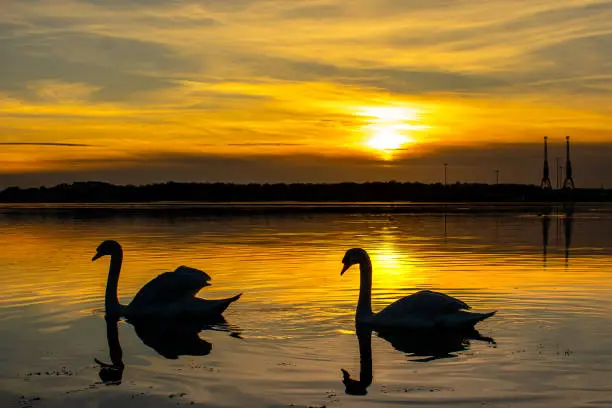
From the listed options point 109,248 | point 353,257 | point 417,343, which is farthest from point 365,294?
point 109,248

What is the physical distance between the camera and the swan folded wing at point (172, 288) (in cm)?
1653

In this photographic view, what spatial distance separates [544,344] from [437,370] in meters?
2.45

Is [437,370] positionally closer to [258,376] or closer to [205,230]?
[258,376]

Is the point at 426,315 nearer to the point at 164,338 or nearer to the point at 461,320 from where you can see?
the point at 461,320

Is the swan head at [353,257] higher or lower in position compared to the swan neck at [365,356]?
higher

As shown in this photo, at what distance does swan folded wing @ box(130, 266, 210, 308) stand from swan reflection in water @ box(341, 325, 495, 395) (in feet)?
10.7

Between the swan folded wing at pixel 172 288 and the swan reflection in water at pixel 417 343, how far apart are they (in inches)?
128

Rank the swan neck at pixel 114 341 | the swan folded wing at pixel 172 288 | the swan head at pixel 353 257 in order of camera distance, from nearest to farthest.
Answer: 1. the swan neck at pixel 114 341
2. the swan head at pixel 353 257
3. the swan folded wing at pixel 172 288

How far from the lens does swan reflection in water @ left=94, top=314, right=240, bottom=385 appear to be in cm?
1219

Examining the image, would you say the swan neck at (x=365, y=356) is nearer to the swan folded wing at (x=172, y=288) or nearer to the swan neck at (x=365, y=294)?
the swan neck at (x=365, y=294)

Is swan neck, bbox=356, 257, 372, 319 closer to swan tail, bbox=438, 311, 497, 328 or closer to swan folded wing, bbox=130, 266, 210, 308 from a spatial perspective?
swan tail, bbox=438, 311, 497, 328

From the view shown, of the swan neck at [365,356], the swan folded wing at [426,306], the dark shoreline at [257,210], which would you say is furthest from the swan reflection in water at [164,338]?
the dark shoreline at [257,210]

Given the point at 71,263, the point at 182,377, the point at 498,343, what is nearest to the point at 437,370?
the point at 498,343

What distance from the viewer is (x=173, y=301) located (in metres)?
16.6
